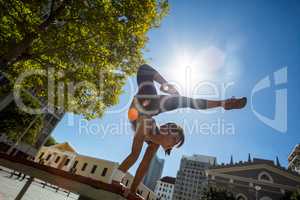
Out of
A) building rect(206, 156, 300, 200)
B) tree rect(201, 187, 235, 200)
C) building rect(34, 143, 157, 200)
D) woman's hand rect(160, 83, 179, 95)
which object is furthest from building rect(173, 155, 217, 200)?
woman's hand rect(160, 83, 179, 95)

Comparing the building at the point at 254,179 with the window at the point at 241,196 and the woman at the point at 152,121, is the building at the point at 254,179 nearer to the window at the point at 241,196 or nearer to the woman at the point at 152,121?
the window at the point at 241,196

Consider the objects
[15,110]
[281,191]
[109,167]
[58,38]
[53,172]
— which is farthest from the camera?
[109,167]

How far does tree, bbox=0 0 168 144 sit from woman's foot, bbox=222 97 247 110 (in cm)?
745

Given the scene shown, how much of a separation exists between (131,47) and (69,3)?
10.9ft

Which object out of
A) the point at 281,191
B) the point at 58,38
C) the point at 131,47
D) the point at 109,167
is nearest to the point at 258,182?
the point at 281,191

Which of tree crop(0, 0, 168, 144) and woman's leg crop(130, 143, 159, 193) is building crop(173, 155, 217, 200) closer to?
tree crop(0, 0, 168, 144)

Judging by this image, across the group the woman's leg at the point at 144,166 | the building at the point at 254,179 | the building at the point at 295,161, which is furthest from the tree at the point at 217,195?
the building at the point at 295,161

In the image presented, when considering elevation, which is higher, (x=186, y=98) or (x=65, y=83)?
(x=65, y=83)

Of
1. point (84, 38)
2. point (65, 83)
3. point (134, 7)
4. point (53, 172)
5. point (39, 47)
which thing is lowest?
point (53, 172)

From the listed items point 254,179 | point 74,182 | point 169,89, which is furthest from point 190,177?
point 74,182

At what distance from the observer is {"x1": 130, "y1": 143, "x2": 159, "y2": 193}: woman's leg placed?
1.91 meters

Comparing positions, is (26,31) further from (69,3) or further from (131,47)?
(131,47)

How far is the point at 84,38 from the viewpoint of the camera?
8.55 m

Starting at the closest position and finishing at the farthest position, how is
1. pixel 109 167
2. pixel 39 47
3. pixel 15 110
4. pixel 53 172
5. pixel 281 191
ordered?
pixel 53 172 → pixel 39 47 → pixel 15 110 → pixel 281 191 → pixel 109 167
